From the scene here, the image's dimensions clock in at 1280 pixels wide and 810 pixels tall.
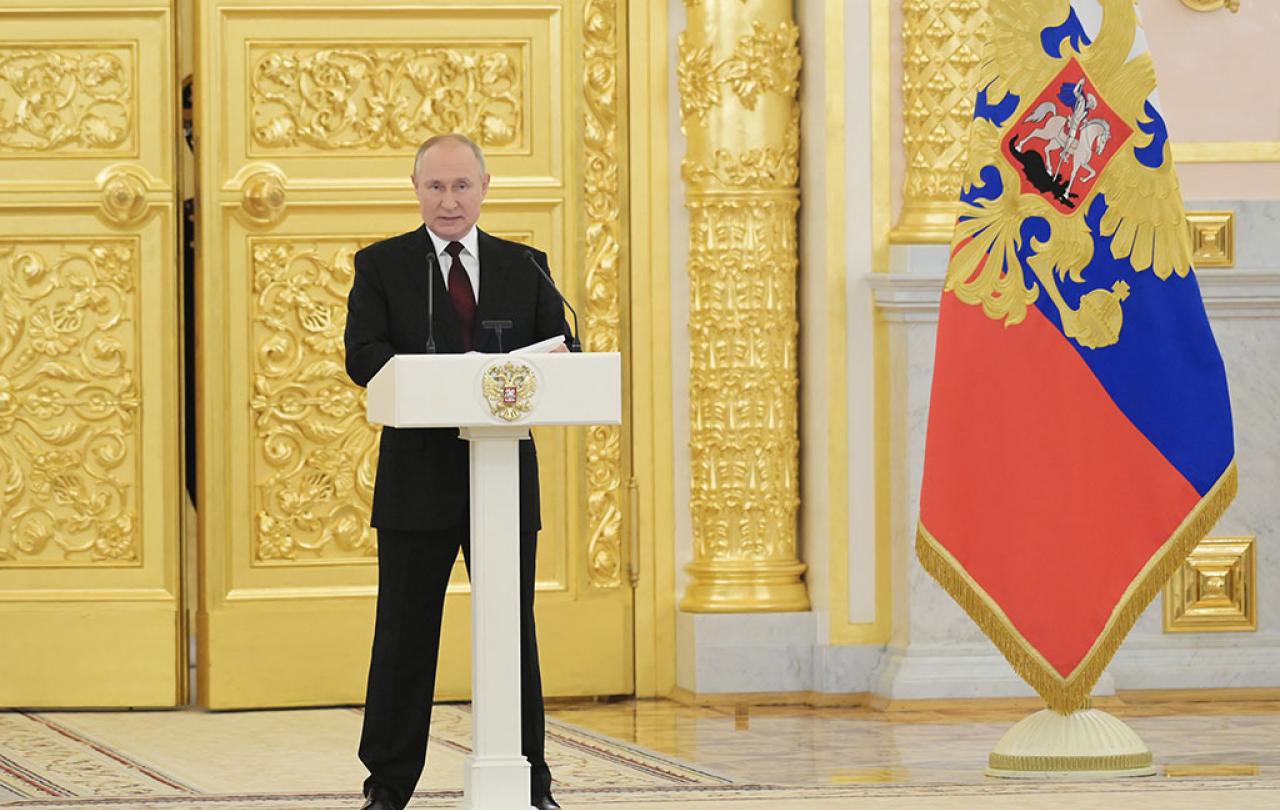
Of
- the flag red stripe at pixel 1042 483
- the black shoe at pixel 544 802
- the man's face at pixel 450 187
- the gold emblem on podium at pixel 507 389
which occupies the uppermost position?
the man's face at pixel 450 187

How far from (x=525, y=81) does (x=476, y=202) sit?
7.31ft

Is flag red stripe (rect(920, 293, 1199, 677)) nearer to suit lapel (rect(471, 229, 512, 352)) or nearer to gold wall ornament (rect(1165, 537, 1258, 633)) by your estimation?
gold wall ornament (rect(1165, 537, 1258, 633))

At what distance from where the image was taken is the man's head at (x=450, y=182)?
4.28m

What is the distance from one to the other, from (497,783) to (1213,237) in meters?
3.26

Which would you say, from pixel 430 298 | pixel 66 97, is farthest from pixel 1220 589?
pixel 66 97

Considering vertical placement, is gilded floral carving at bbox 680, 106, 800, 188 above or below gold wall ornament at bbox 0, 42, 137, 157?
Answer: below

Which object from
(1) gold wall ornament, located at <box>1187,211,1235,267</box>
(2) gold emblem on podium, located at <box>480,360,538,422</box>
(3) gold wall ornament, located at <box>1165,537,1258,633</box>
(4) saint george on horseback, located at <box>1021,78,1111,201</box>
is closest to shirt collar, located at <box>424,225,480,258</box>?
(2) gold emblem on podium, located at <box>480,360,538,422</box>

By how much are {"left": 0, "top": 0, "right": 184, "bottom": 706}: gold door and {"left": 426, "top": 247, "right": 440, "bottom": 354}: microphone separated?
2.21 meters

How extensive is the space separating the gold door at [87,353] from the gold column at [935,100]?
2113mm

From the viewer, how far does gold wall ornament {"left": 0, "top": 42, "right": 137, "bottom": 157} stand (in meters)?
6.36

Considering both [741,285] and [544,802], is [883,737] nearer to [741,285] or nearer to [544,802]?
[741,285]

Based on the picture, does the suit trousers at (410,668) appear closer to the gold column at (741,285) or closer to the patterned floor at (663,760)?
the patterned floor at (663,760)

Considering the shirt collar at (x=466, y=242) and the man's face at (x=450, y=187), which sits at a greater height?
the man's face at (x=450, y=187)

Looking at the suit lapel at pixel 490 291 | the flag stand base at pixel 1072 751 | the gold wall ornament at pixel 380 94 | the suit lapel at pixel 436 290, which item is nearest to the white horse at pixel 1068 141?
the flag stand base at pixel 1072 751
